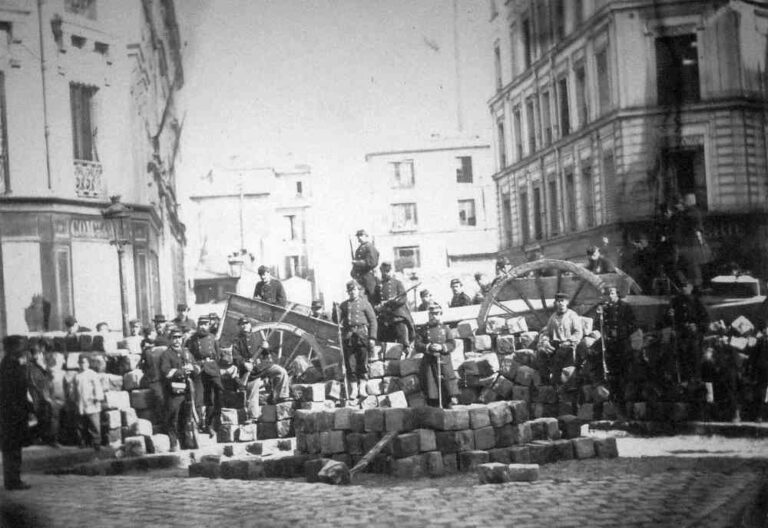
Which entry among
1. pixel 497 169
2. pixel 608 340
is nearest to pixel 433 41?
pixel 497 169

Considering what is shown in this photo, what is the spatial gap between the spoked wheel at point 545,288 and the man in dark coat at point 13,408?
7.22 ft

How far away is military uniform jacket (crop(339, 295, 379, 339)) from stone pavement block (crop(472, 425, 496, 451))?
3.25 ft

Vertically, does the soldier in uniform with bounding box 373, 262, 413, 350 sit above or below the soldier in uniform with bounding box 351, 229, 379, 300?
below

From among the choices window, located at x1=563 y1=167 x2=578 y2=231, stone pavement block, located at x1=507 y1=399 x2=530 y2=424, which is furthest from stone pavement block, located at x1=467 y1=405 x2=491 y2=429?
window, located at x1=563 y1=167 x2=578 y2=231

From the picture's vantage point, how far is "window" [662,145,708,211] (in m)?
4.88

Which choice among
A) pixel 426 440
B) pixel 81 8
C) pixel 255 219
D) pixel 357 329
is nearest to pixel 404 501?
pixel 357 329

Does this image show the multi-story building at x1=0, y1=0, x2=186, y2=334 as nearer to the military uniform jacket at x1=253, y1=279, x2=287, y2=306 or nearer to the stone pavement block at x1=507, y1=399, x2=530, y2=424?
the military uniform jacket at x1=253, y1=279, x2=287, y2=306

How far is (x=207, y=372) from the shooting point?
5184mm

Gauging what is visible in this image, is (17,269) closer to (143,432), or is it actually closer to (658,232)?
(143,432)

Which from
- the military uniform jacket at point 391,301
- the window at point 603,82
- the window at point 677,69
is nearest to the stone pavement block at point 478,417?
the military uniform jacket at point 391,301

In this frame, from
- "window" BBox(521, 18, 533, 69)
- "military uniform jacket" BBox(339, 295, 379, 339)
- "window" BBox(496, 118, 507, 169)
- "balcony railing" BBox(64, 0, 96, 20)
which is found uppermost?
"balcony railing" BBox(64, 0, 96, 20)

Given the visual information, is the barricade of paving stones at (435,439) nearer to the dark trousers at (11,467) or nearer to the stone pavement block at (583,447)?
the stone pavement block at (583,447)

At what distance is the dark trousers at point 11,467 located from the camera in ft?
14.3

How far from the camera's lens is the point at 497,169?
4879mm
